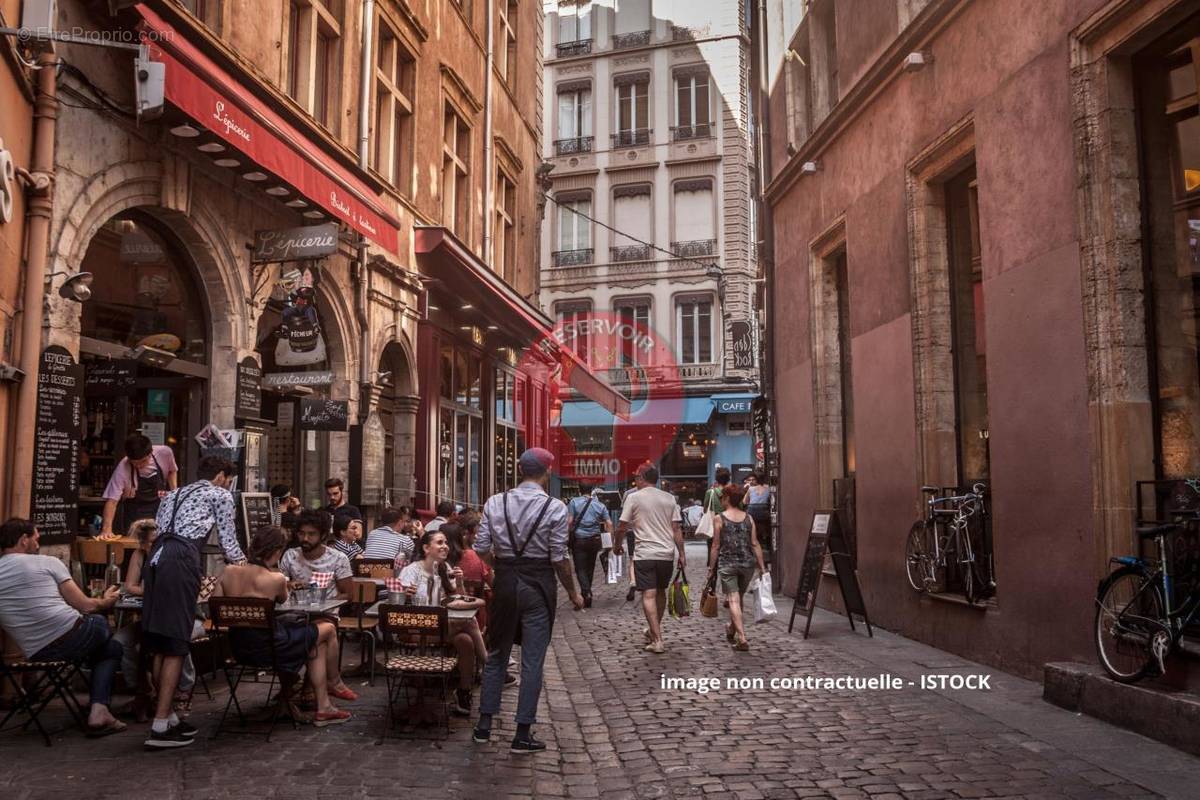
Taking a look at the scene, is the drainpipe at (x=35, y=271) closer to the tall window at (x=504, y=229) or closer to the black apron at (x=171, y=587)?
the black apron at (x=171, y=587)

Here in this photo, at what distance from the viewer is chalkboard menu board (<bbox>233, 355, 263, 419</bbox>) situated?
996 cm

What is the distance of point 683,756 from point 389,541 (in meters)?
4.49

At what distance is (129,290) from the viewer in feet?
29.7

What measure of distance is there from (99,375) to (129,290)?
1.38m

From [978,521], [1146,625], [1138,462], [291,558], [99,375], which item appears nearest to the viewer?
[1146,625]

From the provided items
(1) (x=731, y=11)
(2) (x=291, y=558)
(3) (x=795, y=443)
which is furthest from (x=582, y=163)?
(2) (x=291, y=558)

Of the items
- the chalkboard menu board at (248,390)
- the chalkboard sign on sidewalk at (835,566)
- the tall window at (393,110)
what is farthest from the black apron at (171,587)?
the tall window at (393,110)

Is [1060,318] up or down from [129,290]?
down

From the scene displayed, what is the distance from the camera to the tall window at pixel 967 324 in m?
9.34

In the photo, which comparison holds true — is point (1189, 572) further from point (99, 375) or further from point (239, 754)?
point (99, 375)

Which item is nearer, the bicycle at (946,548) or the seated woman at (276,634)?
the seated woman at (276,634)

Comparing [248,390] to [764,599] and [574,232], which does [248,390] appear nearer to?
[764,599]

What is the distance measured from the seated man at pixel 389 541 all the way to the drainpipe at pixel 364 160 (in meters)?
3.66

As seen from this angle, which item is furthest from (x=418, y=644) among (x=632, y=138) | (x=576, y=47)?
(x=576, y=47)
